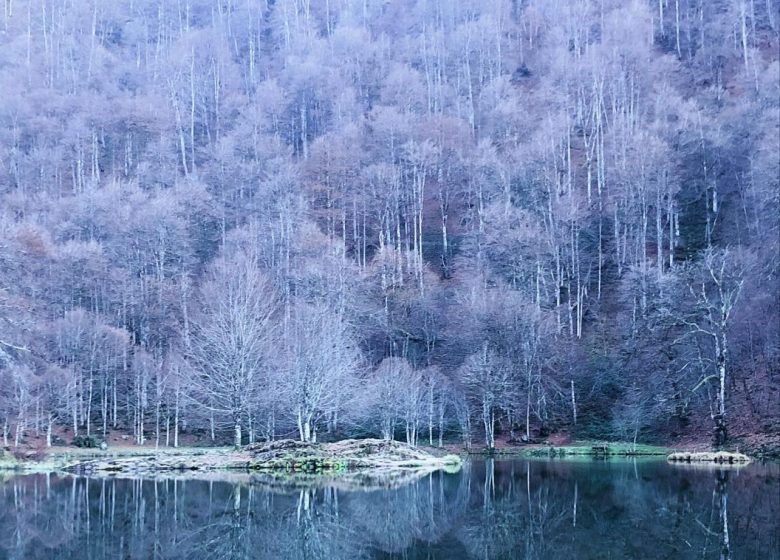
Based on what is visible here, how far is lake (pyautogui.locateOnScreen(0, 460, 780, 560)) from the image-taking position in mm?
13633

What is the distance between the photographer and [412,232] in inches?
2869

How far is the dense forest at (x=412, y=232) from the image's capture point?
147ft

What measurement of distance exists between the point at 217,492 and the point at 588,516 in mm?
12050

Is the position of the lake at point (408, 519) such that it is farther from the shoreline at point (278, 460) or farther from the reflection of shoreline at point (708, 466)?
the shoreline at point (278, 460)

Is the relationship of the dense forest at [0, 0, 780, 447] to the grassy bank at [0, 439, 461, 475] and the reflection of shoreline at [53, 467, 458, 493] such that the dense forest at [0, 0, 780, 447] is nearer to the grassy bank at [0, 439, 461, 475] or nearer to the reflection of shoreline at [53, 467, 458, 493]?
the grassy bank at [0, 439, 461, 475]

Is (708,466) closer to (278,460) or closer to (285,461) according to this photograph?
(285,461)

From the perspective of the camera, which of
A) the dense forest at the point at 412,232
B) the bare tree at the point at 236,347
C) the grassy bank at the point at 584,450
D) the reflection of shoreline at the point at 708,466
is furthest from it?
the dense forest at the point at 412,232

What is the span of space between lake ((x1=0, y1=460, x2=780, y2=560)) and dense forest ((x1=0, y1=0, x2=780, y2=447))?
782cm

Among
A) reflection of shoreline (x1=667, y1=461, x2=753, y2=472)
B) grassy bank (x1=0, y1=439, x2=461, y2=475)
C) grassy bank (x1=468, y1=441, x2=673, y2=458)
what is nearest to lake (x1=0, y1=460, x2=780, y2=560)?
reflection of shoreline (x1=667, y1=461, x2=753, y2=472)

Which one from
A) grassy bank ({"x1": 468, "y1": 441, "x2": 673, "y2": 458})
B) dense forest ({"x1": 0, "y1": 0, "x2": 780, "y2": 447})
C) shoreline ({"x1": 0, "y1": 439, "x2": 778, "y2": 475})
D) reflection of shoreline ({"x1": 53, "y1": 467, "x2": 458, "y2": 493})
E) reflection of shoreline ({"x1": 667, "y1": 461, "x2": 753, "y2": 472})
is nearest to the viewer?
reflection of shoreline ({"x1": 53, "y1": 467, "x2": 458, "y2": 493})

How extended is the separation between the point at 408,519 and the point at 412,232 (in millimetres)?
56095

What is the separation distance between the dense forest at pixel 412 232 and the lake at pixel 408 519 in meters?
7.82

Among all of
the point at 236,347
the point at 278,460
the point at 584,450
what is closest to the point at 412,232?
the point at 236,347

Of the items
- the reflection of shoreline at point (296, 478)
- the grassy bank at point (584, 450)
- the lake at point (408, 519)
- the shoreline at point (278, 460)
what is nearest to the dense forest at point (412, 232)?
the grassy bank at point (584, 450)
